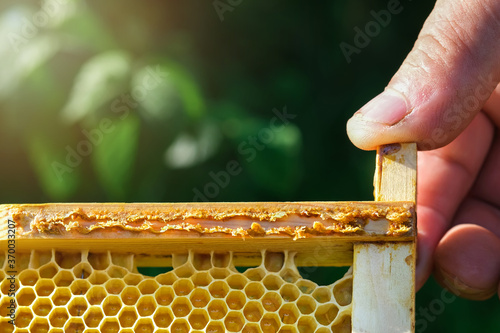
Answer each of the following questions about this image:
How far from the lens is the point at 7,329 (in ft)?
4.29

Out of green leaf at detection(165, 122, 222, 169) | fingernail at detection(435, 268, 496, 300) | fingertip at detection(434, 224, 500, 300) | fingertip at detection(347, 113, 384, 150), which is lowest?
fingernail at detection(435, 268, 496, 300)

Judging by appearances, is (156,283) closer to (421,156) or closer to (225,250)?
(225,250)

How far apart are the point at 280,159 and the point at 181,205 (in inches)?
25.9

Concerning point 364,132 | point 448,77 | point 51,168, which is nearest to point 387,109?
point 364,132

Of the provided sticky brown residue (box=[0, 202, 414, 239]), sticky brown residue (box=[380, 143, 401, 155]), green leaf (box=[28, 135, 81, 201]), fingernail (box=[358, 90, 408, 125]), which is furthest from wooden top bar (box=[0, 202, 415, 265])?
green leaf (box=[28, 135, 81, 201])

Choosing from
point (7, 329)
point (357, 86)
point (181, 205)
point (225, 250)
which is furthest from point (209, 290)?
point (357, 86)

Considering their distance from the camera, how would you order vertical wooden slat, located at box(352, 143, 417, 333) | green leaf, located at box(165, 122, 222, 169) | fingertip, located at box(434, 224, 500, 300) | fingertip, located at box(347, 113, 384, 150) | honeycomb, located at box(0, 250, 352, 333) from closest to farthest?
vertical wooden slat, located at box(352, 143, 417, 333) < honeycomb, located at box(0, 250, 352, 333) < fingertip, located at box(347, 113, 384, 150) < fingertip, located at box(434, 224, 500, 300) < green leaf, located at box(165, 122, 222, 169)

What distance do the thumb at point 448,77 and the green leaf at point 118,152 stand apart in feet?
2.31

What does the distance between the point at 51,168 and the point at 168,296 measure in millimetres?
794

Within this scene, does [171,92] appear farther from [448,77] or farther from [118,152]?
[448,77]

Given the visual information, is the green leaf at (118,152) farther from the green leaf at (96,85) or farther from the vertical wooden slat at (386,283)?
the vertical wooden slat at (386,283)

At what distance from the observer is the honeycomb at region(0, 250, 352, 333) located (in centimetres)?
125

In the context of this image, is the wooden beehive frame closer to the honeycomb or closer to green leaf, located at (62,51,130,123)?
the honeycomb

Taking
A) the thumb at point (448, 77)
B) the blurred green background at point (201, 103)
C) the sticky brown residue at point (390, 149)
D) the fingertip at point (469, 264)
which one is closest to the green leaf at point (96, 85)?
the blurred green background at point (201, 103)
